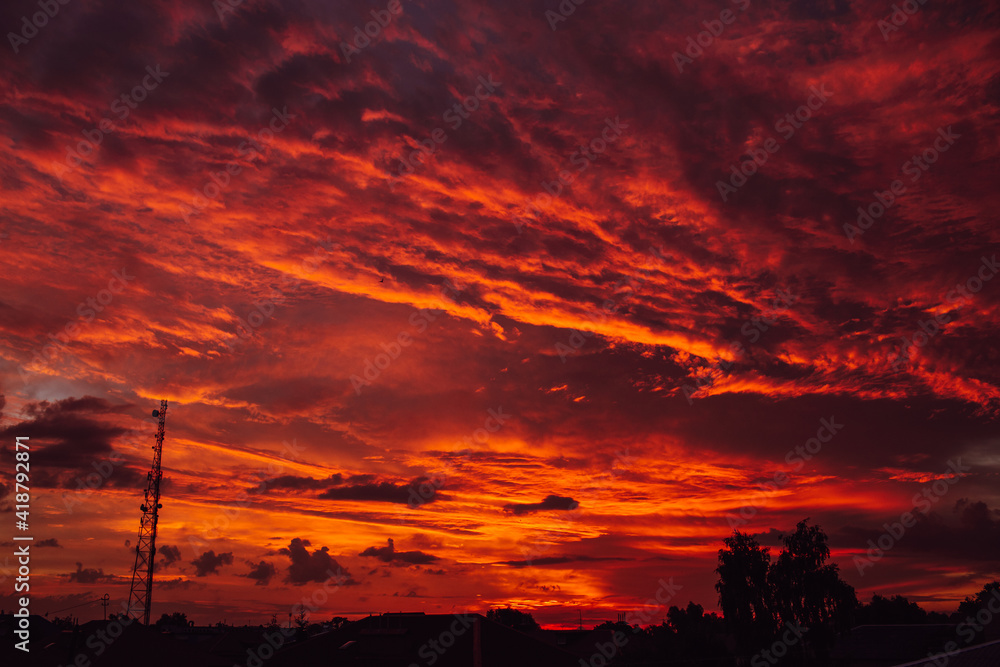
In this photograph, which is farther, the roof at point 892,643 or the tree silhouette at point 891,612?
the tree silhouette at point 891,612

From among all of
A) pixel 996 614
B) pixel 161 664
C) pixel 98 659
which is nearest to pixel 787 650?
pixel 996 614

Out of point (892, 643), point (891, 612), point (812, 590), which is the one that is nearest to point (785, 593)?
point (812, 590)

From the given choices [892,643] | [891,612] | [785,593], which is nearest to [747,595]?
[785,593]

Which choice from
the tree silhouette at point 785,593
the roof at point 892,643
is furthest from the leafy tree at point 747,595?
the roof at point 892,643

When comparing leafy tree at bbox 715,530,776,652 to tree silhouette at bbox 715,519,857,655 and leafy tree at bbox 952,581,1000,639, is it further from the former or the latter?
leafy tree at bbox 952,581,1000,639

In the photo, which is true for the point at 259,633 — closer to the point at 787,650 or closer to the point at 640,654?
the point at 640,654

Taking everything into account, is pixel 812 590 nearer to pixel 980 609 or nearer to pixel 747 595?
pixel 747 595

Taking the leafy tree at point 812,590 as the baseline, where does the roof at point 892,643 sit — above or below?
below

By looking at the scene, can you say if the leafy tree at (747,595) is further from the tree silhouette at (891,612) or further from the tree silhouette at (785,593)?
the tree silhouette at (891,612)

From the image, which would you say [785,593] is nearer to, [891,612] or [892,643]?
[892,643]

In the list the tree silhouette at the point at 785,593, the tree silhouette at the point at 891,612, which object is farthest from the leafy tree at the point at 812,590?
the tree silhouette at the point at 891,612

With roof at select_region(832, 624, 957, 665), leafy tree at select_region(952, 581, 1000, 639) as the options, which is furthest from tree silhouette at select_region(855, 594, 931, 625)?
roof at select_region(832, 624, 957, 665)

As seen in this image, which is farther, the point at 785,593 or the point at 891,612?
the point at 891,612

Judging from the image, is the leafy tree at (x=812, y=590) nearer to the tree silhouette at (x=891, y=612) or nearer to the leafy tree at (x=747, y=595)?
the leafy tree at (x=747, y=595)
